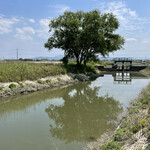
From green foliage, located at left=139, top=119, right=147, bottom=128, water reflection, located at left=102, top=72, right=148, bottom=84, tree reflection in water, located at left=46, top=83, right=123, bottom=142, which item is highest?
green foliage, located at left=139, top=119, right=147, bottom=128

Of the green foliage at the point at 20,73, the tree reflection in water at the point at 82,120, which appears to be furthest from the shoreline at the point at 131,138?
the green foliage at the point at 20,73

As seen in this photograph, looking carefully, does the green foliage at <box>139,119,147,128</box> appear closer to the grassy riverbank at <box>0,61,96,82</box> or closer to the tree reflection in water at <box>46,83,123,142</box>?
the tree reflection in water at <box>46,83,123,142</box>

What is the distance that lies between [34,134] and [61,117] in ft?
8.87

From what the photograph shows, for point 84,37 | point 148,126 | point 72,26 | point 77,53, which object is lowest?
point 148,126

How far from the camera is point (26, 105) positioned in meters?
13.1

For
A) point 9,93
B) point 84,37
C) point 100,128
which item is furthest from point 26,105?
point 84,37

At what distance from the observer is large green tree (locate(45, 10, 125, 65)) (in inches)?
1216

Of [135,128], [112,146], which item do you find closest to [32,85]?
[135,128]

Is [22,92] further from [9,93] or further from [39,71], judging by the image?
[39,71]

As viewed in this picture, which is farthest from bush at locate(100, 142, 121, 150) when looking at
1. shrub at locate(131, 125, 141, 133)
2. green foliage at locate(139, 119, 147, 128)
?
green foliage at locate(139, 119, 147, 128)

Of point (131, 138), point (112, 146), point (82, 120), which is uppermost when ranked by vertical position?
point (131, 138)

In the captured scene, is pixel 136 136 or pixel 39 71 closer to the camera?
pixel 136 136

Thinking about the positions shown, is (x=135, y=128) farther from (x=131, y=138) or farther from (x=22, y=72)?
(x=22, y=72)

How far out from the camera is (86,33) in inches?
1230
